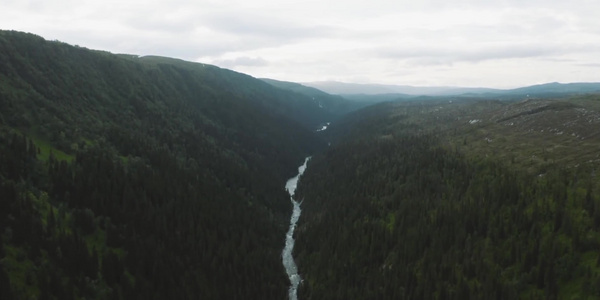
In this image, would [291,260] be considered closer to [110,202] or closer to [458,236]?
[458,236]

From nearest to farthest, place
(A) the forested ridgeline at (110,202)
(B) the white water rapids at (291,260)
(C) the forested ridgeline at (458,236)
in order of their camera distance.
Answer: (A) the forested ridgeline at (110,202) < (C) the forested ridgeline at (458,236) < (B) the white water rapids at (291,260)

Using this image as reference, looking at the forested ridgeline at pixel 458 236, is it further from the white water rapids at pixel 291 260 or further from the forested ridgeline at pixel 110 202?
the forested ridgeline at pixel 110 202

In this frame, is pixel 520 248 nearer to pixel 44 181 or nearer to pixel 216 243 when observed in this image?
pixel 216 243

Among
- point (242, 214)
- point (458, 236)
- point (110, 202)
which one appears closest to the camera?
point (458, 236)

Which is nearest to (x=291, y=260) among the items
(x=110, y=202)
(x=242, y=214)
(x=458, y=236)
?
(x=242, y=214)

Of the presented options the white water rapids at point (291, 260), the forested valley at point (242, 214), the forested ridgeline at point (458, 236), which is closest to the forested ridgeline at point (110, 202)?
the forested valley at point (242, 214)
